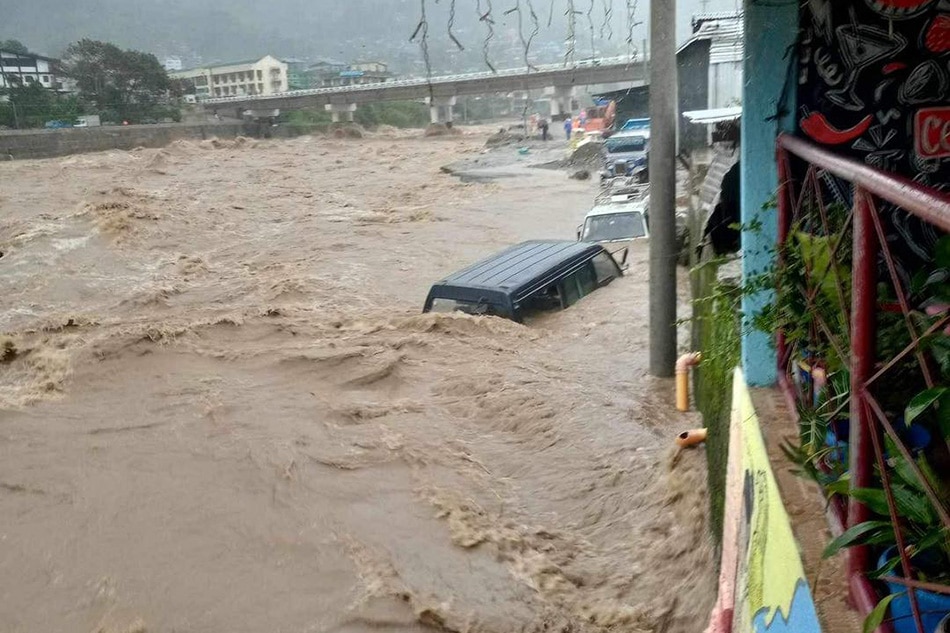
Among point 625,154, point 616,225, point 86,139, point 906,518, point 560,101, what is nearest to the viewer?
point 906,518

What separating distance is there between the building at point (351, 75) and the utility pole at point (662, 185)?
56.9m

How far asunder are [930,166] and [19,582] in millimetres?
6232

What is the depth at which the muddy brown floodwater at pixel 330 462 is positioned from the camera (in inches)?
225

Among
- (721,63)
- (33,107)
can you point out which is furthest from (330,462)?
(33,107)

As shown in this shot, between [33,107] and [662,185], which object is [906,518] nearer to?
[662,185]

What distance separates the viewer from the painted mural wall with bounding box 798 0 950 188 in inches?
163

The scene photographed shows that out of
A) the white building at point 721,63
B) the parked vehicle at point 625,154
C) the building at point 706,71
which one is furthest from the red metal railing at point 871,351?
the parked vehicle at point 625,154

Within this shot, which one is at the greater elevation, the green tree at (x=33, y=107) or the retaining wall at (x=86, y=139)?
the green tree at (x=33, y=107)

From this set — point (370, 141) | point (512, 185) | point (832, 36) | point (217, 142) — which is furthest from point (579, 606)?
point (370, 141)

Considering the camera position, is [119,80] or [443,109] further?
[443,109]

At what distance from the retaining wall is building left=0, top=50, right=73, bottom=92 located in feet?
40.0

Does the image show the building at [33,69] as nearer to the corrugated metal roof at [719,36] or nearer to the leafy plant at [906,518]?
the corrugated metal roof at [719,36]

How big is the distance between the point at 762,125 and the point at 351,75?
69.6 meters

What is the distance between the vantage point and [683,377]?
25.6 feet
